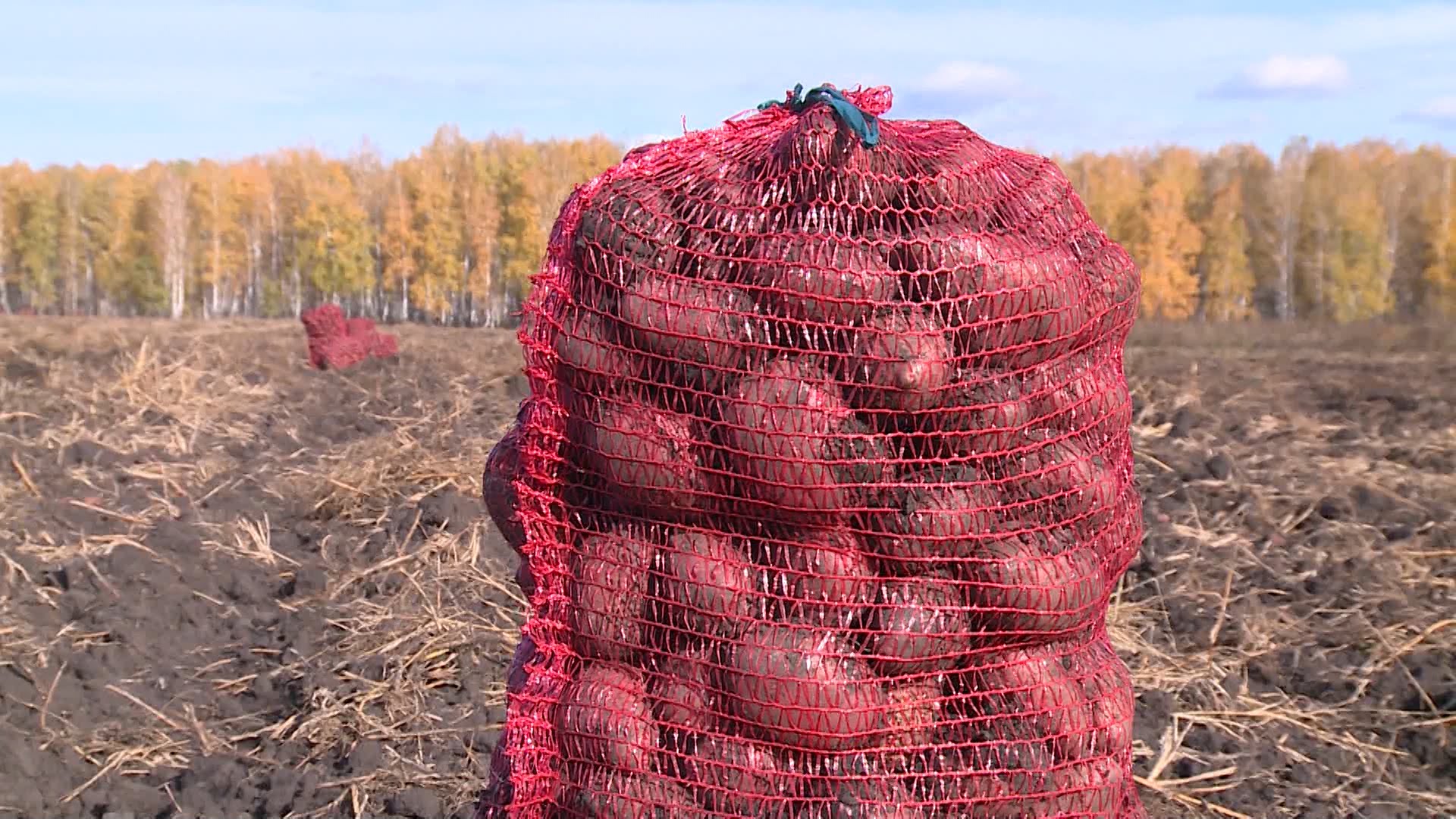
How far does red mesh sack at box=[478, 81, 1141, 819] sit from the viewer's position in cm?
262

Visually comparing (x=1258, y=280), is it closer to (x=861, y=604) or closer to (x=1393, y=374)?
(x=1393, y=374)

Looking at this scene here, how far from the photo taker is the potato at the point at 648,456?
2.68 m

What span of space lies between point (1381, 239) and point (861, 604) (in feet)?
126

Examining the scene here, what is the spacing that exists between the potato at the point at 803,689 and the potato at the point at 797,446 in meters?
0.25

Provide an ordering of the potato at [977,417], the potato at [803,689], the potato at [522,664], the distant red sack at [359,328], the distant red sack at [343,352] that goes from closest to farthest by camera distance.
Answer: the potato at [803,689]
the potato at [977,417]
the potato at [522,664]
the distant red sack at [343,352]
the distant red sack at [359,328]

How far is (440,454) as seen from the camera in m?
8.11

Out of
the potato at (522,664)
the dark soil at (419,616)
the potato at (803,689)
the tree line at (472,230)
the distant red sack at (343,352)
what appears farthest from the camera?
the tree line at (472,230)

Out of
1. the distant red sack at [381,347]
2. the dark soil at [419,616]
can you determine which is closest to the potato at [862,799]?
the dark soil at [419,616]

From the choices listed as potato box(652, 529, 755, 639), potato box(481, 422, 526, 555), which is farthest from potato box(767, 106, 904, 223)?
potato box(481, 422, 526, 555)

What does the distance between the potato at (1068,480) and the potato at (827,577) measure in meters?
0.40

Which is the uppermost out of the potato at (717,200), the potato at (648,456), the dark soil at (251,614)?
the potato at (717,200)

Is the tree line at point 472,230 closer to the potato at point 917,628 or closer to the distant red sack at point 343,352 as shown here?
the distant red sack at point 343,352

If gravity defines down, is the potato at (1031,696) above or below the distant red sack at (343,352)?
above

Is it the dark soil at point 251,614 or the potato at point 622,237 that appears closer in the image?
the potato at point 622,237
